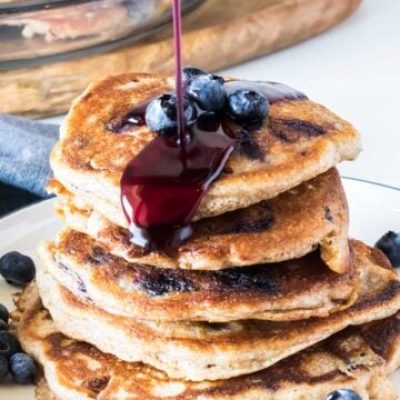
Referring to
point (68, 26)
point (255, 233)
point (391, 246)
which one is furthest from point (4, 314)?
point (68, 26)

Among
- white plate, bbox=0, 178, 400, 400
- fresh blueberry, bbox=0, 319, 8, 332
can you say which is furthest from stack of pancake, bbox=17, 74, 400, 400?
white plate, bbox=0, 178, 400, 400

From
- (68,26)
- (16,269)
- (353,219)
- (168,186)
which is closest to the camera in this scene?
(168,186)

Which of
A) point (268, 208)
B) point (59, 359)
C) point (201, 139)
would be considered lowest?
point (59, 359)

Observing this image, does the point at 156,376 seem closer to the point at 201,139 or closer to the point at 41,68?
the point at 201,139

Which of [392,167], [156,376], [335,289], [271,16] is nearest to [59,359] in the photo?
[156,376]

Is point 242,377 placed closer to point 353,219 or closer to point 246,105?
point 246,105

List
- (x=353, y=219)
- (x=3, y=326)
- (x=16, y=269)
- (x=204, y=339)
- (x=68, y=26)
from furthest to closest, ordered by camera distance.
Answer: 1. (x=68, y=26)
2. (x=353, y=219)
3. (x=16, y=269)
4. (x=3, y=326)
5. (x=204, y=339)

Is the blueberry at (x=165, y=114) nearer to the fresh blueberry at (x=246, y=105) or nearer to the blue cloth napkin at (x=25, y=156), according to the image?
the fresh blueberry at (x=246, y=105)

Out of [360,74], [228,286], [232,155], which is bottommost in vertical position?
[360,74]
